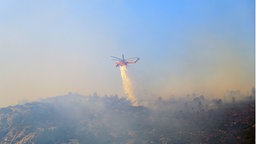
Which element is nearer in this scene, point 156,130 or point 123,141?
point 123,141

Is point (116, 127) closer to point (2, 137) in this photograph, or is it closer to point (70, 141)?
point (70, 141)

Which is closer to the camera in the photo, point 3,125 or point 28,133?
point 28,133

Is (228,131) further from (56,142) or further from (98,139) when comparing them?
(56,142)

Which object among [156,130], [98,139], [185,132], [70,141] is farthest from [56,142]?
[185,132]

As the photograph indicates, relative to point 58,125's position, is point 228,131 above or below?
below

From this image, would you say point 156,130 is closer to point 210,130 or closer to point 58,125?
point 210,130

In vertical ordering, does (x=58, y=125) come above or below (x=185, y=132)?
above

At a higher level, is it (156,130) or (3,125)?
(3,125)

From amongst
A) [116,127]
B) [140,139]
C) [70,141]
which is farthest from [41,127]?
[140,139]

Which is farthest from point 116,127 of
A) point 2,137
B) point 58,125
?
point 2,137
